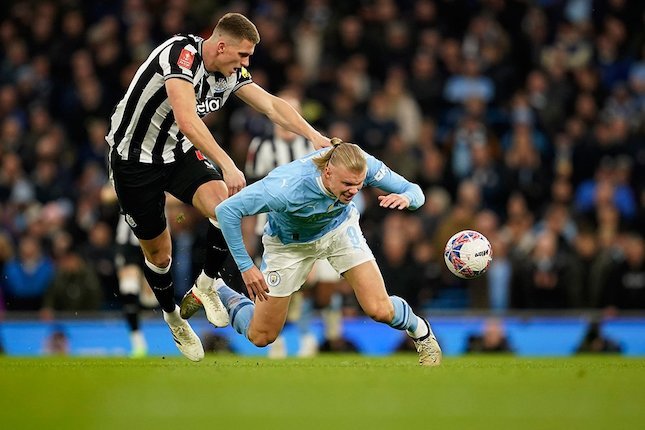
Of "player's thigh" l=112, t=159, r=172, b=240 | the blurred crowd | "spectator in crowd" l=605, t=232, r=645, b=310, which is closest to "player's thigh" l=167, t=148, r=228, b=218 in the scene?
"player's thigh" l=112, t=159, r=172, b=240

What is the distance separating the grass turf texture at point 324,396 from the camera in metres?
5.93

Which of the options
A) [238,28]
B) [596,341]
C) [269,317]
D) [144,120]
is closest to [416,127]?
[596,341]

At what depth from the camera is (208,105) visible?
922 cm

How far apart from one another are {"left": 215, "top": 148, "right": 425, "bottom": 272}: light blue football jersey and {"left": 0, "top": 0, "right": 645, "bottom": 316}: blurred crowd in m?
5.78

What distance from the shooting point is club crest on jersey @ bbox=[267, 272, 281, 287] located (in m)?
9.10

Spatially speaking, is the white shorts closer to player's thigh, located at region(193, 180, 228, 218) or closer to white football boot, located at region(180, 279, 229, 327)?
player's thigh, located at region(193, 180, 228, 218)

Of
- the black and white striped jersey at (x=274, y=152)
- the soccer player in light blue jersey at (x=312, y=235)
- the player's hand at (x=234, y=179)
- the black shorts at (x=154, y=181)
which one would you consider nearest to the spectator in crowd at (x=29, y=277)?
the black and white striped jersey at (x=274, y=152)

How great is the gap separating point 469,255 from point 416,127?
8706 millimetres

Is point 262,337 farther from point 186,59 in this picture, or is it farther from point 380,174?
point 186,59

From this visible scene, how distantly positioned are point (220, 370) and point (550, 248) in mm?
7014

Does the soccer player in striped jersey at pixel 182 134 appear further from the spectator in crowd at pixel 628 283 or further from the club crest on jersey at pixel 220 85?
the spectator in crowd at pixel 628 283

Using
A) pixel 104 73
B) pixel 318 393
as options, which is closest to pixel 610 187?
pixel 104 73

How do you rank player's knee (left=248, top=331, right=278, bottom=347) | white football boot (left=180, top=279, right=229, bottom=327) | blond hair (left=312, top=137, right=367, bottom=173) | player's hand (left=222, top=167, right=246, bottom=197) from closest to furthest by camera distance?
blond hair (left=312, top=137, right=367, bottom=173)
player's hand (left=222, top=167, right=246, bottom=197)
player's knee (left=248, top=331, right=278, bottom=347)
white football boot (left=180, top=279, right=229, bottom=327)

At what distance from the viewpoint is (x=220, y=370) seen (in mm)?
9016
